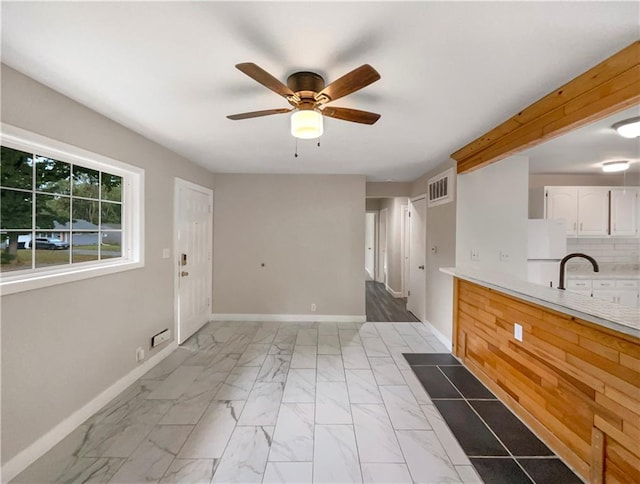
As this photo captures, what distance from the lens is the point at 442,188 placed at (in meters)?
3.67

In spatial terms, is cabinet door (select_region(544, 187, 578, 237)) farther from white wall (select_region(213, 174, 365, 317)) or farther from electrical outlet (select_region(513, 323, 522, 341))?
white wall (select_region(213, 174, 365, 317))

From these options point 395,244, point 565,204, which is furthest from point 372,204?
point 565,204

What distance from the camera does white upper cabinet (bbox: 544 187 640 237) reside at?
366cm

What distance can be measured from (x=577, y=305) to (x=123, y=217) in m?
3.69

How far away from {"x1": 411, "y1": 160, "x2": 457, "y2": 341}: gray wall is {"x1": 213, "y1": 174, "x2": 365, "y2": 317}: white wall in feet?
3.33

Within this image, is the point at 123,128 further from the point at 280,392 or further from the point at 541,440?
the point at 541,440

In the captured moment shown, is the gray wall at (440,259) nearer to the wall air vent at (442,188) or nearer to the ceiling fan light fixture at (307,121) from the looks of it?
the wall air vent at (442,188)

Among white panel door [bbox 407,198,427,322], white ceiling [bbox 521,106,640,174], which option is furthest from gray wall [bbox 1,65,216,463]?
white ceiling [bbox 521,106,640,174]

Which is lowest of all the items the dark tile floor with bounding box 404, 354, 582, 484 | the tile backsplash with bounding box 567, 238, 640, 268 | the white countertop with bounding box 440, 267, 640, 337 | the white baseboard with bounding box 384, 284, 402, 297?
the dark tile floor with bounding box 404, 354, 582, 484

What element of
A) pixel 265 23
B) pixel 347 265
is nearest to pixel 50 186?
pixel 265 23

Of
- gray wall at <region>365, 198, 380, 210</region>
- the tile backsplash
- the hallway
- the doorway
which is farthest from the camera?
gray wall at <region>365, 198, 380, 210</region>

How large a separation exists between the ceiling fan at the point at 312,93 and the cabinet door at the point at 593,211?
3769 millimetres

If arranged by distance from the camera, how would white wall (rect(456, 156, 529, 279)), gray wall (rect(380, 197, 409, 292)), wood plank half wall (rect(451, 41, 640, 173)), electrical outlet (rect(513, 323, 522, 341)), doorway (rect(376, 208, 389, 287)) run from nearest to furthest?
wood plank half wall (rect(451, 41, 640, 173)) < electrical outlet (rect(513, 323, 522, 341)) < white wall (rect(456, 156, 529, 279)) < gray wall (rect(380, 197, 409, 292)) < doorway (rect(376, 208, 389, 287))

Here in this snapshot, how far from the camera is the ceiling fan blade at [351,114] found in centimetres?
174
